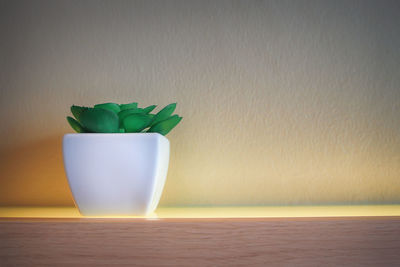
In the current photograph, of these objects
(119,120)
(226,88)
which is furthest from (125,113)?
(226,88)

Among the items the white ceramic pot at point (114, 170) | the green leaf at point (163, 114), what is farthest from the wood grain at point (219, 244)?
the green leaf at point (163, 114)

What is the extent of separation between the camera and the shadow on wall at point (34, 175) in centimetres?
77

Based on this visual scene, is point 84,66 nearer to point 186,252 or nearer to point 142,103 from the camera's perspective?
point 142,103

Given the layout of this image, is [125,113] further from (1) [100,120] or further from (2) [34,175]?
(2) [34,175]

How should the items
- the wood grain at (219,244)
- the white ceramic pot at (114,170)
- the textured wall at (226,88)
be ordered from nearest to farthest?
the wood grain at (219,244) < the white ceramic pot at (114,170) < the textured wall at (226,88)

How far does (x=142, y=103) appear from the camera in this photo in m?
0.78

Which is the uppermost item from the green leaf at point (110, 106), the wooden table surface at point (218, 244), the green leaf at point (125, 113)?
the green leaf at point (110, 106)

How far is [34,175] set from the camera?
2.55 ft

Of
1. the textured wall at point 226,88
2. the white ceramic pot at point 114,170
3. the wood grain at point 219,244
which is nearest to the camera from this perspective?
the wood grain at point 219,244

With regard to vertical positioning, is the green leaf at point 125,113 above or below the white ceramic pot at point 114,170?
above

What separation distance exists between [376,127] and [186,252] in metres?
0.49

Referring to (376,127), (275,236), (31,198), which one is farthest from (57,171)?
(376,127)

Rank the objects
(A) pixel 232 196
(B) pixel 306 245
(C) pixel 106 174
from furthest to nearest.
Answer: (A) pixel 232 196 < (C) pixel 106 174 < (B) pixel 306 245

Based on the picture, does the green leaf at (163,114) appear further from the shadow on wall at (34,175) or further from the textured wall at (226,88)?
the shadow on wall at (34,175)
